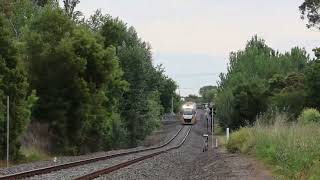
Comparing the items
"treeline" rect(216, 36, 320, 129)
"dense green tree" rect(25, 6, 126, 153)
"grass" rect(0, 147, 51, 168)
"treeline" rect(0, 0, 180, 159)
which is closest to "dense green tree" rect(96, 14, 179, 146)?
"treeline" rect(216, 36, 320, 129)

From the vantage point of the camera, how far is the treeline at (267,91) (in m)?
68.5

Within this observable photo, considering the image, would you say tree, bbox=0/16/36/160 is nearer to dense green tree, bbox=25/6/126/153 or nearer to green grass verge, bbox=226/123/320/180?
dense green tree, bbox=25/6/126/153

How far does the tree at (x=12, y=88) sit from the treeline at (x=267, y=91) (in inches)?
709

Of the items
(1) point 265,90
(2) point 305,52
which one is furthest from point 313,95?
(2) point 305,52

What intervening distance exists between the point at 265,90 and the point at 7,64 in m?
56.2

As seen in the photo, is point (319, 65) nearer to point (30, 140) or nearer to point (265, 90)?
point (265, 90)

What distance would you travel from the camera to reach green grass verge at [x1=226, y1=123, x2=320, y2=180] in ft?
53.5

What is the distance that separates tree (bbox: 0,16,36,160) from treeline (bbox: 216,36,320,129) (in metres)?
18.0

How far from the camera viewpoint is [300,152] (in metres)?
18.0

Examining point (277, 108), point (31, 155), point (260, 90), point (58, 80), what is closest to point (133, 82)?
point (260, 90)

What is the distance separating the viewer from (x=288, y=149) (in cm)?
2012

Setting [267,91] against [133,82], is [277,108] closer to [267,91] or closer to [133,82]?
[133,82]

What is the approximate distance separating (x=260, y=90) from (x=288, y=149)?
63.5 m

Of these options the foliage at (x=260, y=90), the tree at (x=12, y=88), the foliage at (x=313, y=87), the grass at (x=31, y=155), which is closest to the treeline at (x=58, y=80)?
the tree at (x=12, y=88)
